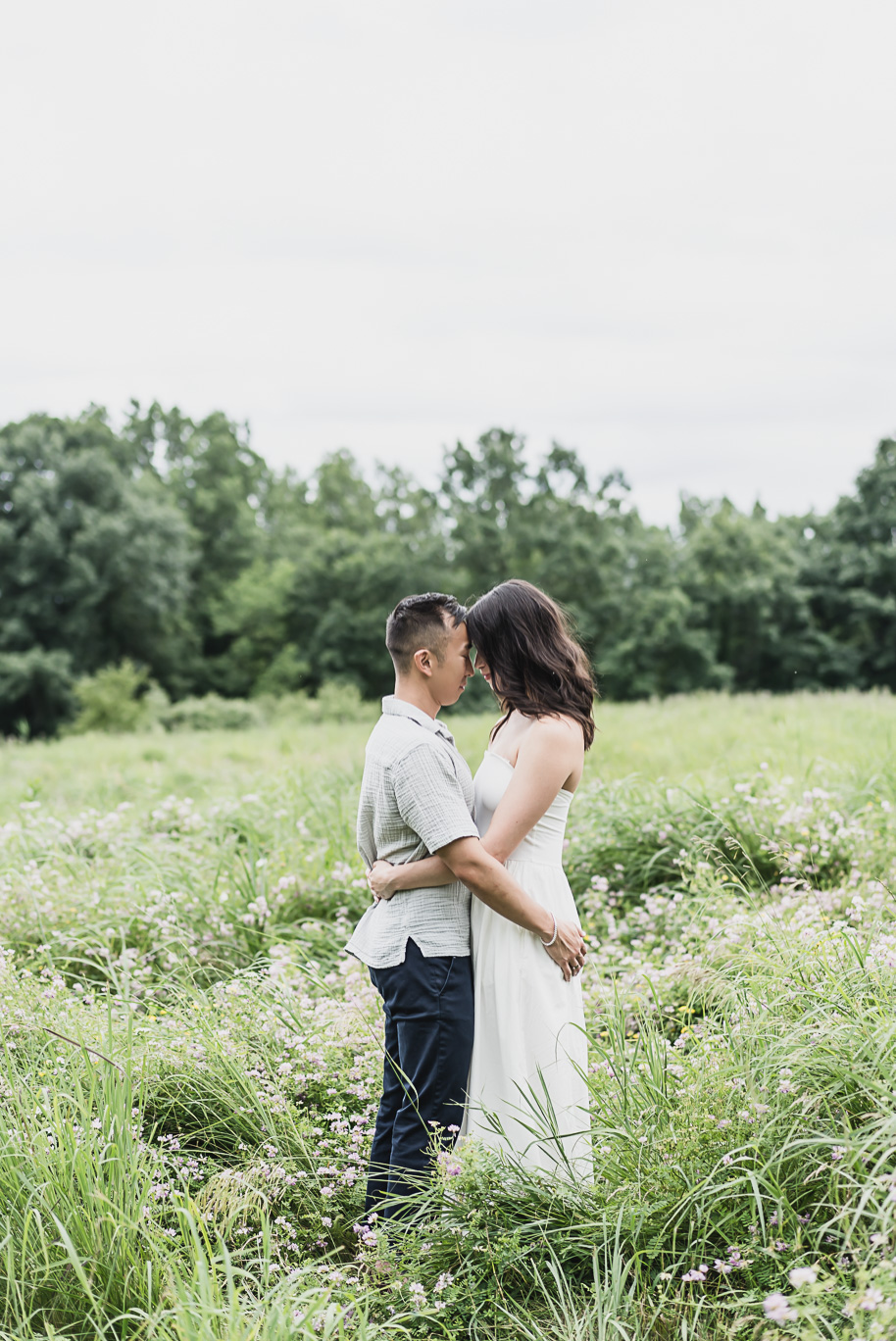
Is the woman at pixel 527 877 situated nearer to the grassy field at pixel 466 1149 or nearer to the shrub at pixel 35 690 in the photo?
the grassy field at pixel 466 1149

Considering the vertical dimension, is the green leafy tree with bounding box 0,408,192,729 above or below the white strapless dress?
above

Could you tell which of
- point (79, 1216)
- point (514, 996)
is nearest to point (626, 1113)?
point (514, 996)

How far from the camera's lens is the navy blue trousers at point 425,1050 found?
124 inches

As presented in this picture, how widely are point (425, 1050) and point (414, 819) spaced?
77 centimetres

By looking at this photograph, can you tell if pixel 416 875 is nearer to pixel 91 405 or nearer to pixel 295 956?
pixel 295 956

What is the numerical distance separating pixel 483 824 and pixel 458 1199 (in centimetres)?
116

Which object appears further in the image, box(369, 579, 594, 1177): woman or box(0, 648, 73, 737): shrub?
box(0, 648, 73, 737): shrub

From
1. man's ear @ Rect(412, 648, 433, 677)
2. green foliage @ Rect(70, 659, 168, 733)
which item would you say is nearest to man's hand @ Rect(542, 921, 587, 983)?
man's ear @ Rect(412, 648, 433, 677)

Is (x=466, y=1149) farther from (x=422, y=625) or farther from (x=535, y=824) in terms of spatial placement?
(x=422, y=625)

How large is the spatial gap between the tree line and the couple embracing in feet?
113

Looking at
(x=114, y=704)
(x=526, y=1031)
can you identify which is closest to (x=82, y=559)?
(x=114, y=704)

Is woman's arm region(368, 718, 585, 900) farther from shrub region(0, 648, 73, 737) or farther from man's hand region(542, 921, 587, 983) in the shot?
shrub region(0, 648, 73, 737)

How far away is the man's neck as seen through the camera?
3.30 meters

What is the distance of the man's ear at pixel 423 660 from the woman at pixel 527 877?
0.61 feet
